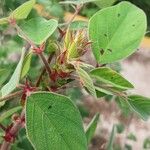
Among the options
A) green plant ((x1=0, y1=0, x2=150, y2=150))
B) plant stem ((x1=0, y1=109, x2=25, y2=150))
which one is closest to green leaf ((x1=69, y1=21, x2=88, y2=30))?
green plant ((x1=0, y1=0, x2=150, y2=150))

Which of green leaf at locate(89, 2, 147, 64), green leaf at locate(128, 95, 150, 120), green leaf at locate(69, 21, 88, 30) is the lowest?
green leaf at locate(128, 95, 150, 120)

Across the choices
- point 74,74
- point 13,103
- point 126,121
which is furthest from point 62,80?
point 126,121

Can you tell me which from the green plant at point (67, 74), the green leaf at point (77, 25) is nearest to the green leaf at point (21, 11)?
the green plant at point (67, 74)

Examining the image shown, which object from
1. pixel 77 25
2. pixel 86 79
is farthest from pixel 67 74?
pixel 77 25

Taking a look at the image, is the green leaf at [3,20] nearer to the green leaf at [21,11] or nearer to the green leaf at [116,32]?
the green leaf at [21,11]

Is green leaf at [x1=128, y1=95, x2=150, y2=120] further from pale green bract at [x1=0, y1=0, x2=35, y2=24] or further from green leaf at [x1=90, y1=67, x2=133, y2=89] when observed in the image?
pale green bract at [x1=0, y1=0, x2=35, y2=24]

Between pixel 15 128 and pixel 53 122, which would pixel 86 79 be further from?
pixel 15 128
